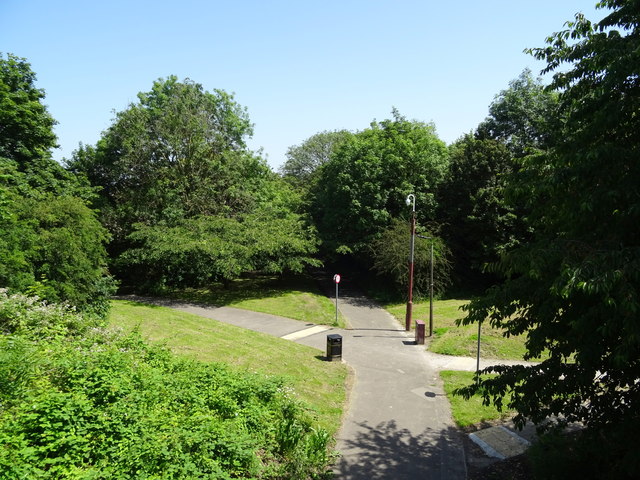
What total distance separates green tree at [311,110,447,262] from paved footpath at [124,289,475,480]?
31.6 ft

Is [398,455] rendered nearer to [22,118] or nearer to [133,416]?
Answer: [133,416]

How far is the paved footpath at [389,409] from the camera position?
303 inches

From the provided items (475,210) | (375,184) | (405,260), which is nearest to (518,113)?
(475,210)

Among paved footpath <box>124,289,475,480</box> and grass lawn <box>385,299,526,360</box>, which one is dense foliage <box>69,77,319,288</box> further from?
grass lawn <box>385,299,526,360</box>

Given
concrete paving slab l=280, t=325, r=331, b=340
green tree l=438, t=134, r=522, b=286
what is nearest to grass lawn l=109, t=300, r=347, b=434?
concrete paving slab l=280, t=325, r=331, b=340

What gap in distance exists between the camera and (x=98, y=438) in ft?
16.4

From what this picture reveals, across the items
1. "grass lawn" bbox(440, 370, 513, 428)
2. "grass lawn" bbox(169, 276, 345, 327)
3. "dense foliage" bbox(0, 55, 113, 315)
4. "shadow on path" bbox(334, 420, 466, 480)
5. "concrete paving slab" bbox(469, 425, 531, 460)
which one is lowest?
"shadow on path" bbox(334, 420, 466, 480)

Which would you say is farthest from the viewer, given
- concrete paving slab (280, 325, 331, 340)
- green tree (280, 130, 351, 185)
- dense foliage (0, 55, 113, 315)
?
green tree (280, 130, 351, 185)

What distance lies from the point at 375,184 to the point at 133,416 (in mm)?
23164

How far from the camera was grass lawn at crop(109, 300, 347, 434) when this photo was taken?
10.5 metres

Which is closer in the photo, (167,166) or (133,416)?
(133,416)

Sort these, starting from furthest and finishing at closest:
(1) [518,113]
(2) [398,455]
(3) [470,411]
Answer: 1. (1) [518,113]
2. (3) [470,411]
3. (2) [398,455]

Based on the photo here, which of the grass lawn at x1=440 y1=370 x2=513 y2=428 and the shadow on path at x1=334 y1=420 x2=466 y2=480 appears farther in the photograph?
the grass lawn at x1=440 y1=370 x2=513 y2=428

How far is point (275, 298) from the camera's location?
949 inches
